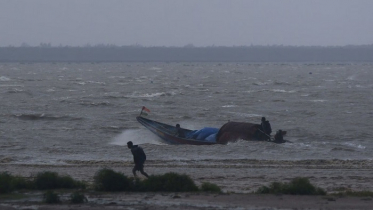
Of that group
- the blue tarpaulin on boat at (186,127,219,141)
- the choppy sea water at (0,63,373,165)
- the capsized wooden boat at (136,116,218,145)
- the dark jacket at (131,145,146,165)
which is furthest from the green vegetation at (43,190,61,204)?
the blue tarpaulin on boat at (186,127,219,141)

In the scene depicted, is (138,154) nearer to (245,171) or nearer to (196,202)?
(196,202)

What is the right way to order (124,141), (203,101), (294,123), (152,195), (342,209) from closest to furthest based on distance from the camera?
(342,209)
(152,195)
(124,141)
(294,123)
(203,101)

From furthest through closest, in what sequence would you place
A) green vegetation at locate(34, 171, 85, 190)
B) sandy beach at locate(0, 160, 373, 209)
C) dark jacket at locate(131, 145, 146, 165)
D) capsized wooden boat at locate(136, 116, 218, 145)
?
capsized wooden boat at locate(136, 116, 218, 145) → dark jacket at locate(131, 145, 146, 165) → green vegetation at locate(34, 171, 85, 190) → sandy beach at locate(0, 160, 373, 209)

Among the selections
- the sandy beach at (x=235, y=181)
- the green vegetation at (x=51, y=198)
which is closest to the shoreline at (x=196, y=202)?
the sandy beach at (x=235, y=181)

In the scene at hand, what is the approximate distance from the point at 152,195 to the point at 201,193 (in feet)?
3.08

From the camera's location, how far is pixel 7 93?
54.0 metres

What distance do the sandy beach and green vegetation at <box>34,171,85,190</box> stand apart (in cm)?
62

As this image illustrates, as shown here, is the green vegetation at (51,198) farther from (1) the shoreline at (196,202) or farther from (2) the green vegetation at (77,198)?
(2) the green vegetation at (77,198)

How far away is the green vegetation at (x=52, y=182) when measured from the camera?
1329cm

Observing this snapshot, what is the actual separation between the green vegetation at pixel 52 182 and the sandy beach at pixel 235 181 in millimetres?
620

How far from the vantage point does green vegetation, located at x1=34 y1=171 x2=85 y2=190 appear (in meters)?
13.3

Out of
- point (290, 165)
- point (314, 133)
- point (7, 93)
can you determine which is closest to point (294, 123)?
point (314, 133)

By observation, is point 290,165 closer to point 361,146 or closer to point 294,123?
point 361,146

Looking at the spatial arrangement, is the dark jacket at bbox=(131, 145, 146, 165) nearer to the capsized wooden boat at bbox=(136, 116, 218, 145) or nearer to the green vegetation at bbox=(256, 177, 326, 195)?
the green vegetation at bbox=(256, 177, 326, 195)
